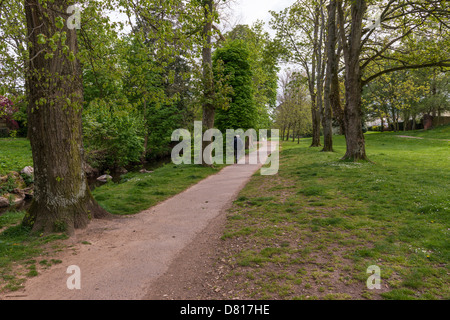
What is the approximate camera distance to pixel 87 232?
6297 millimetres

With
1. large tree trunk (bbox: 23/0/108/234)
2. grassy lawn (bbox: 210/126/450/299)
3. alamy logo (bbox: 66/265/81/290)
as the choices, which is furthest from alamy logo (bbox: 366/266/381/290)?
large tree trunk (bbox: 23/0/108/234)

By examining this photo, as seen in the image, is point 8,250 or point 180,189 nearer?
point 8,250

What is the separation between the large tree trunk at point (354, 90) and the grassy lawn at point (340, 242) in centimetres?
461

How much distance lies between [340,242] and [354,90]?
1065 centimetres

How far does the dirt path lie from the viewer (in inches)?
159

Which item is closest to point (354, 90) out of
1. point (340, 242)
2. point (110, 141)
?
point (340, 242)

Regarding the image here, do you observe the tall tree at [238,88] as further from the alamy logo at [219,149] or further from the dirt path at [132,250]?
the dirt path at [132,250]

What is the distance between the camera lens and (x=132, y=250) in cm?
546

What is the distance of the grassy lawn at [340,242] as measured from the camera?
3.75 m

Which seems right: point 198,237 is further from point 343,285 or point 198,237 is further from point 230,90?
point 230,90

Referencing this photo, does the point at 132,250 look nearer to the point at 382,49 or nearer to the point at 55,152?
the point at 55,152

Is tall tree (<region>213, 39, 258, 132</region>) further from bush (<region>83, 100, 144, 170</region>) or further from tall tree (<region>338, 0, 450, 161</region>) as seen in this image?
tall tree (<region>338, 0, 450, 161</region>)

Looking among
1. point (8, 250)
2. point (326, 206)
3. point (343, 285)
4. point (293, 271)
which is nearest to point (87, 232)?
point (8, 250)

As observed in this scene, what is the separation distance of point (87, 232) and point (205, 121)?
1056cm
